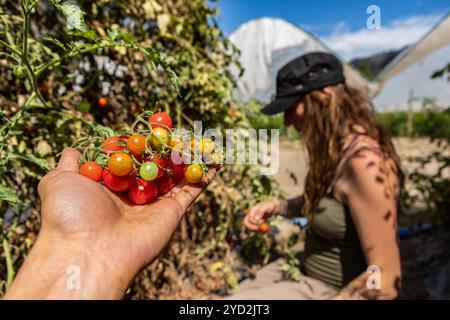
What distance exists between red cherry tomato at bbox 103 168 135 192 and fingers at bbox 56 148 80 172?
0.07 meters

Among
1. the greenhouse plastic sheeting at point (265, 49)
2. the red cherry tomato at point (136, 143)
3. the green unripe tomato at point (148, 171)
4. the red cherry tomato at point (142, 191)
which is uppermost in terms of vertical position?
the greenhouse plastic sheeting at point (265, 49)

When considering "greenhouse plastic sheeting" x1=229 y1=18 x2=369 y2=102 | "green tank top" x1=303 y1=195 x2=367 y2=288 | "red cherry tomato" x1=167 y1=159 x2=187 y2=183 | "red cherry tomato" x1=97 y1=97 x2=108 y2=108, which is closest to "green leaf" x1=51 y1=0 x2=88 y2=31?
"red cherry tomato" x1=167 y1=159 x2=187 y2=183

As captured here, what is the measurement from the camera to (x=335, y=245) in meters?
1.60

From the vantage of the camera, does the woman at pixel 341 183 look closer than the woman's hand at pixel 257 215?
Yes

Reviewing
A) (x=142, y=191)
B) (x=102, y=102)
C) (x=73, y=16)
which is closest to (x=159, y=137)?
(x=142, y=191)

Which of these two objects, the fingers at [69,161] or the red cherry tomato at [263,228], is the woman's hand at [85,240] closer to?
the fingers at [69,161]

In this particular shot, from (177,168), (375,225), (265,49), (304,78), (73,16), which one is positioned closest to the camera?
(73,16)

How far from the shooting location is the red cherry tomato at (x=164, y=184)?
93 centimetres

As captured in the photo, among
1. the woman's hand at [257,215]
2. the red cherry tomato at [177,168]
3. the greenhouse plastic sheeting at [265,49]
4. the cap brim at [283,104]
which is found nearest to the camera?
the red cherry tomato at [177,168]

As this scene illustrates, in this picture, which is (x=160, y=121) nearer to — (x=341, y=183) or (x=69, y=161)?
(x=69, y=161)

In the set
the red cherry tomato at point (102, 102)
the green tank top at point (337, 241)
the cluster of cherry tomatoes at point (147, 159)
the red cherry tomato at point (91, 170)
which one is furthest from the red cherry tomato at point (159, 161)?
the green tank top at point (337, 241)

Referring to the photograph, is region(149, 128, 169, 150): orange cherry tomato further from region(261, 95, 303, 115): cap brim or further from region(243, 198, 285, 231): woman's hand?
region(243, 198, 285, 231): woman's hand

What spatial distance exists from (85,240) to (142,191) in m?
0.19
